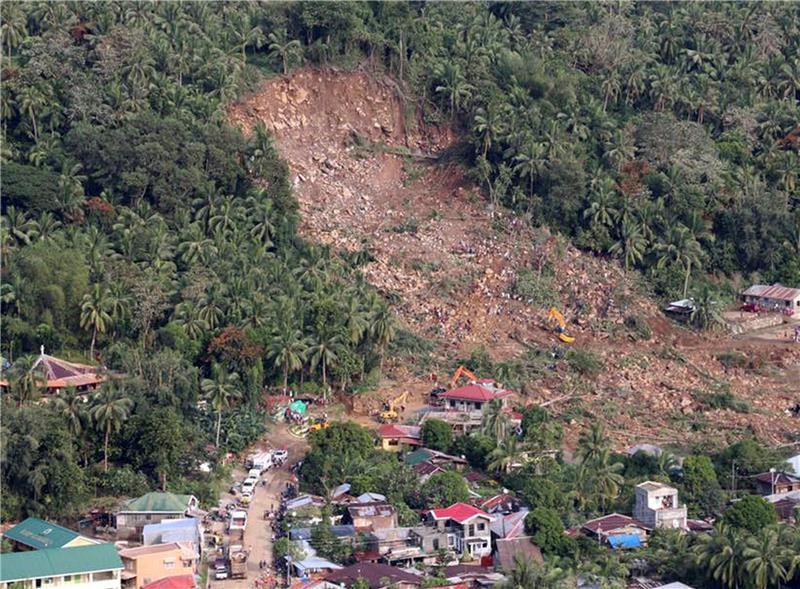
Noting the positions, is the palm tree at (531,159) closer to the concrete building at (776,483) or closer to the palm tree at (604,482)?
the concrete building at (776,483)

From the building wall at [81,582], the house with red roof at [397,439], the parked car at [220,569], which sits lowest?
the house with red roof at [397,439]

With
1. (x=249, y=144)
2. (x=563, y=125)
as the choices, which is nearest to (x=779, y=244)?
(x=563, y=125)

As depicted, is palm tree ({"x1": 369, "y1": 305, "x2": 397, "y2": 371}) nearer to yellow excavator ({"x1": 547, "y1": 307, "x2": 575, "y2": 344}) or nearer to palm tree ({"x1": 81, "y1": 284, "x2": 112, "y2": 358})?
yellow excavator ({"x1": 547, "y1": 307, "x2": 575, "y2": 344})

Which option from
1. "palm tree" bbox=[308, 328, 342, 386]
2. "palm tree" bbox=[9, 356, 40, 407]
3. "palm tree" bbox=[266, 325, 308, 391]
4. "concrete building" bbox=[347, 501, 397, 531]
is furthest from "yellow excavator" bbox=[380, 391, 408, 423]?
"palm tree" bbox=[9, 356, 40, 407]

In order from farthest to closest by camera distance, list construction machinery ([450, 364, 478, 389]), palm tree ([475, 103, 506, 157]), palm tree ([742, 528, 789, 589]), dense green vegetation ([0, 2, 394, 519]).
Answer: palm tree ([475, 103, 506, 157]) < construction machinery ([450, 364, 478, 389]) < dense green vegetation ([0, 2, 394, 519]) < palm tree ([742, 528, 789, 589])

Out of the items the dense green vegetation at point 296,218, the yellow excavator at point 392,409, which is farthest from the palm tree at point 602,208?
the yellow excavator at point 392,409

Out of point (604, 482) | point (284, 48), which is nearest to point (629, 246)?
point (284, 48)

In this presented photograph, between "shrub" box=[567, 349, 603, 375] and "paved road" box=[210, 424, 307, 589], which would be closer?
"paved road" box=[210, 424, 307, 589]
